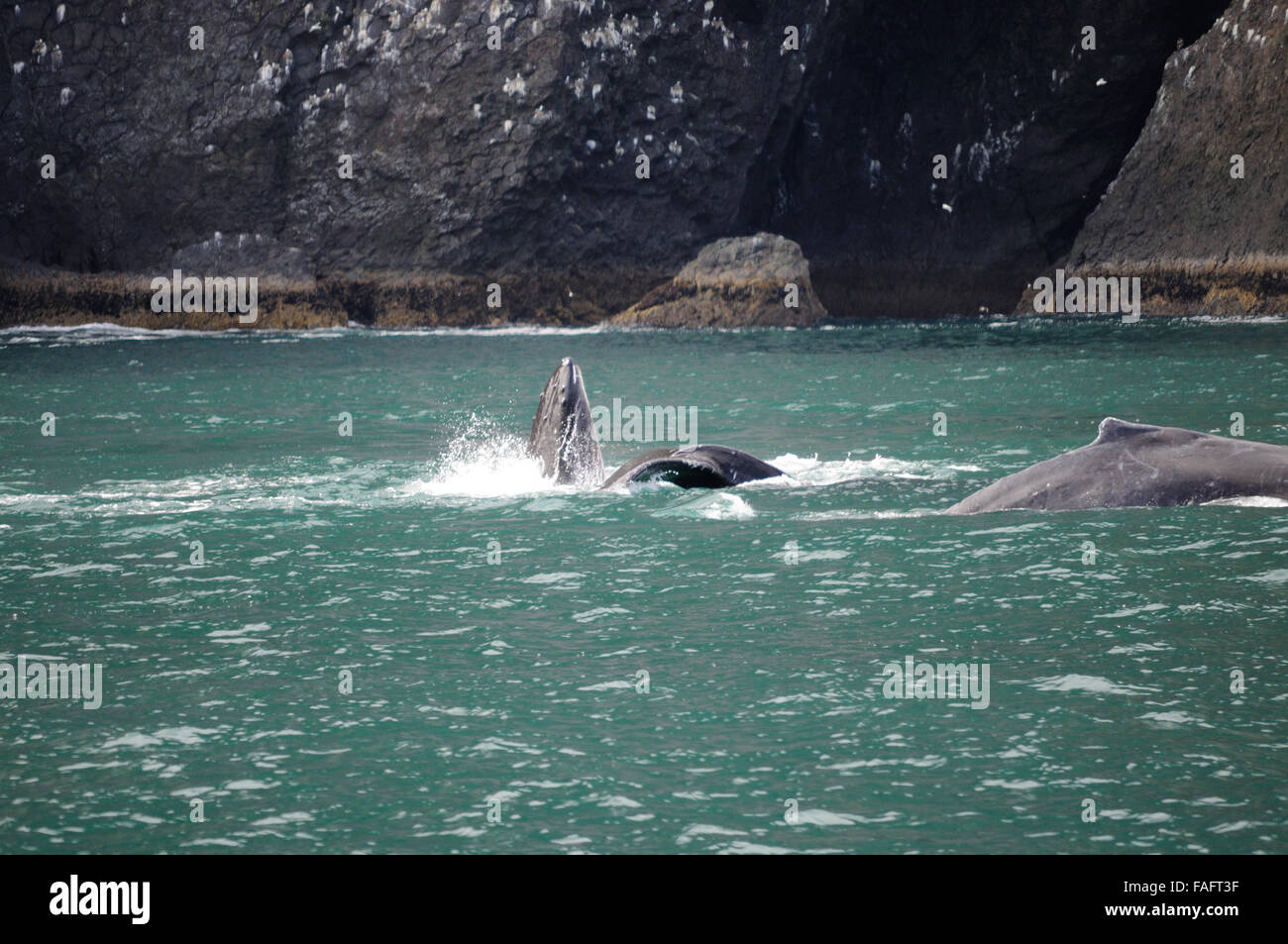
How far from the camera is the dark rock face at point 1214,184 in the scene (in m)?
54.0

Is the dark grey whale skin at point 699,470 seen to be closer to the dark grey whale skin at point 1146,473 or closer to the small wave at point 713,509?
the small wave at point 713,509

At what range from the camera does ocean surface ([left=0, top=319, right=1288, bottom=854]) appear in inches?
288

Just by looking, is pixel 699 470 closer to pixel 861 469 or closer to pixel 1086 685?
pixel 861 469

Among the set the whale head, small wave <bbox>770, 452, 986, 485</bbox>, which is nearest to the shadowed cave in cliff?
small wave <bbox>770, 452, 986, 485</bbox>

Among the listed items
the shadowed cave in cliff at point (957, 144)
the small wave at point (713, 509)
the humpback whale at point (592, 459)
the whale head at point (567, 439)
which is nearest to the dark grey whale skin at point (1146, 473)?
the small wave at point (713, 509)

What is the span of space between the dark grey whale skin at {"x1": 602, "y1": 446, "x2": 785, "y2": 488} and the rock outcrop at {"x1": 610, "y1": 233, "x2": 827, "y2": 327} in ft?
131

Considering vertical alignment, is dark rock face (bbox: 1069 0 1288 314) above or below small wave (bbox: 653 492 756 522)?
above

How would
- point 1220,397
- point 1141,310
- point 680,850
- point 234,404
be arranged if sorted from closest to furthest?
point 680,850 < point 1220,397 < point 234,404 < point 1141,310

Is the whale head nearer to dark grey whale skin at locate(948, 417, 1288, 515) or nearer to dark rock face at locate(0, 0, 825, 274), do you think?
dark grey whale skin at locate(948, 417, 1288, 515)

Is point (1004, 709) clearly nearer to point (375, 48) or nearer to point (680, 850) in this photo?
point (680, 850)

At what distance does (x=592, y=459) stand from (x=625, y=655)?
7.39 meters

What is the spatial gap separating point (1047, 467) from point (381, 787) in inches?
352
